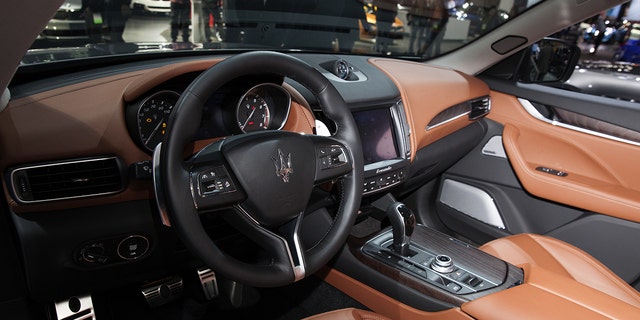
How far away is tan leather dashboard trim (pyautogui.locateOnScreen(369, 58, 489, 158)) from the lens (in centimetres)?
204

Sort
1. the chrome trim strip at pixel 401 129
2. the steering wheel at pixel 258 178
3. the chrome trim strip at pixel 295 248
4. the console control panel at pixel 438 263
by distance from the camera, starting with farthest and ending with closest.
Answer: the chrome trim strip at pixel 401 129 → the console control panel at pixel 438 263 → the chrome trim strip at pixel 295 248 → the steering wheel at pixel 258 178

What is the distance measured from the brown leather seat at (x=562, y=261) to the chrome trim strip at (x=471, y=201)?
56 centimetres

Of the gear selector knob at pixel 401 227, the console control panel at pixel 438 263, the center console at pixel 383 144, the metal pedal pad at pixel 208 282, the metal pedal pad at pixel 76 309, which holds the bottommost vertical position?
the metal pedal pad at pixel 208 282

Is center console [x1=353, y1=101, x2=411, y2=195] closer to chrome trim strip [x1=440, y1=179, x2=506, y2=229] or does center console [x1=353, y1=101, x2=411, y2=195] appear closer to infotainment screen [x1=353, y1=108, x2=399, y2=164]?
infotainment screen [x1=353, y1=108, x2=399, y2=164]

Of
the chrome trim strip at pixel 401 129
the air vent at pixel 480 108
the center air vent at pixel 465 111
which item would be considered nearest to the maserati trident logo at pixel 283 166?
the chrome trim strip at pixel 401 129

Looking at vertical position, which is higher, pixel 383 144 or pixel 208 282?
pixel 383 144

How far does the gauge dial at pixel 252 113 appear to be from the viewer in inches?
55.0

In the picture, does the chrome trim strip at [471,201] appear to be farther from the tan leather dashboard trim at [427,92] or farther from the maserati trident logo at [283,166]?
the maserati trident logo at [283,166]

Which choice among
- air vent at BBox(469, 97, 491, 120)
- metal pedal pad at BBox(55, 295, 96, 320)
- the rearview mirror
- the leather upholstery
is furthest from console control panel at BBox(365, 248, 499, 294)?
the rearview mirror

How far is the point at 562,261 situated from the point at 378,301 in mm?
652

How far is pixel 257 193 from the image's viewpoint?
1118 millimetres

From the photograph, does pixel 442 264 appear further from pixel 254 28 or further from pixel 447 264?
pixel 254 28

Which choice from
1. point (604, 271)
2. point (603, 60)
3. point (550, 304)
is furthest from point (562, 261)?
point (603, 60)

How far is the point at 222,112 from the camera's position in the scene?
56.1 inches
